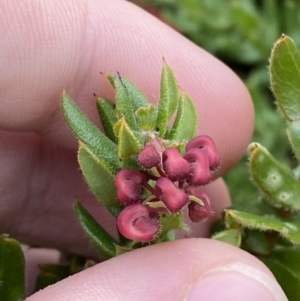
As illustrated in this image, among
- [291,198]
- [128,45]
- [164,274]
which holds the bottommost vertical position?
[164,274]

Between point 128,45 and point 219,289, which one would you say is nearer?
point 219,289

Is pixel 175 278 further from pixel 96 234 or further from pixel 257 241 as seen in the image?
pixel 257 241

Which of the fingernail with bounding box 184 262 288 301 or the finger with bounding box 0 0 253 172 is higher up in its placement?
the finger with bounding box 0 0 253 172

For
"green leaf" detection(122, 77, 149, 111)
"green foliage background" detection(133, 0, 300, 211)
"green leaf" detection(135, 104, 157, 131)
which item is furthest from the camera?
"green foliage background" detection(133, 0, 300, 211)

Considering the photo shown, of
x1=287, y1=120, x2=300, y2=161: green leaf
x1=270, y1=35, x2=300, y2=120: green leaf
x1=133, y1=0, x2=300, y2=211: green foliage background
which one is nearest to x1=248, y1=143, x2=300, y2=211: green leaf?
x1=287, y1=120, x2=300, y2=161: green leaf

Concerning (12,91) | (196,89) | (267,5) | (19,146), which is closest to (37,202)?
(19,146)

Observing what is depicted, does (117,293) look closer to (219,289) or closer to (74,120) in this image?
(219,289)

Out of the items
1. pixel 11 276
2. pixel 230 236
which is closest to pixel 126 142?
pixel 230 236

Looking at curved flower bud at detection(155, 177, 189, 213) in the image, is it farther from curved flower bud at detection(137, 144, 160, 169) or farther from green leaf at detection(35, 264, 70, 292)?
green leaf at detection(35, 264, 70, 292)
